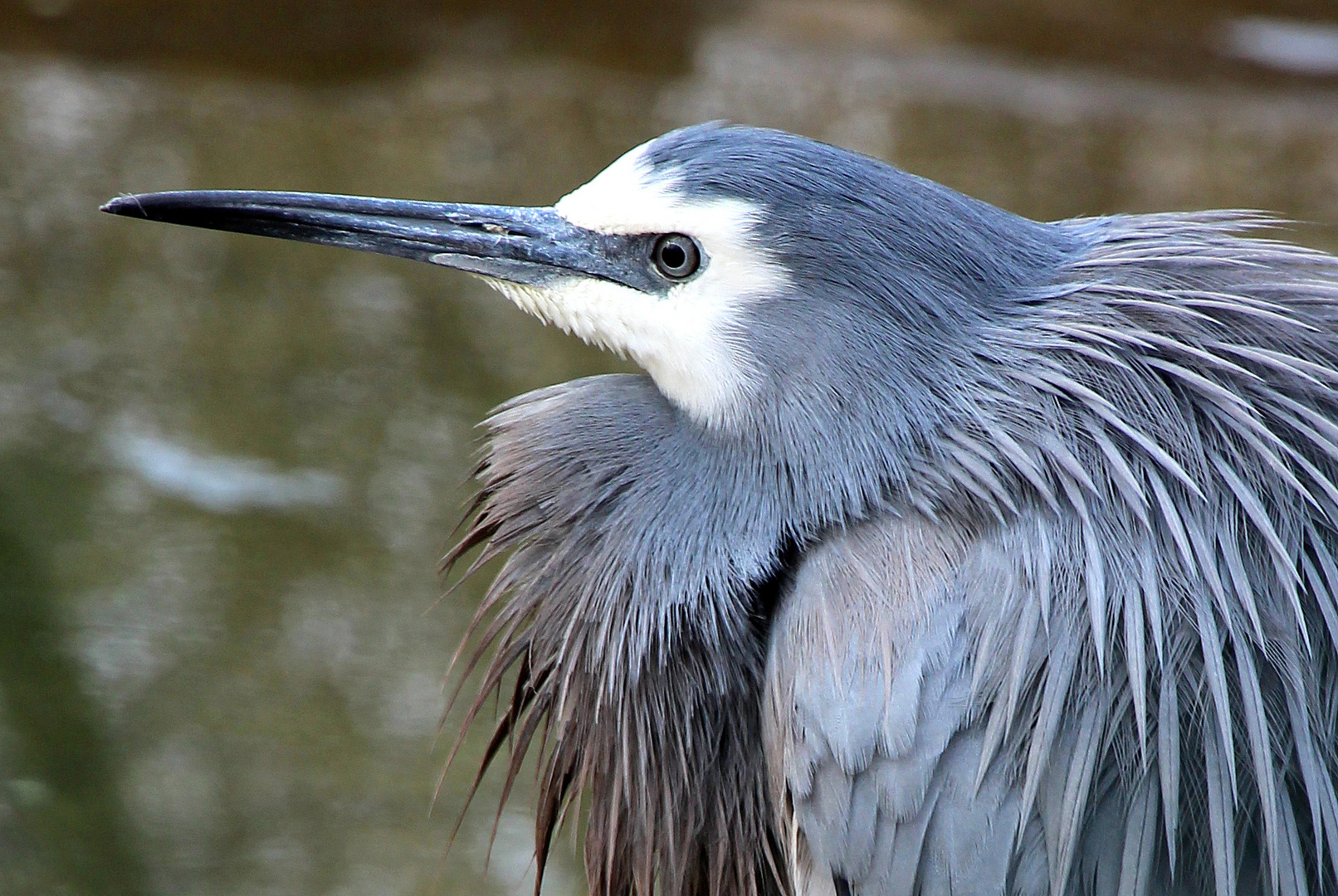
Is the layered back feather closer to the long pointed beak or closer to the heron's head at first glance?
the heron's head

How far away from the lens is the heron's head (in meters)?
1.70

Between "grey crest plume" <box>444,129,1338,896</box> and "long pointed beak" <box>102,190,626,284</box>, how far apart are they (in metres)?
0.21

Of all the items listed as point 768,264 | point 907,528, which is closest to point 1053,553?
point 907,528

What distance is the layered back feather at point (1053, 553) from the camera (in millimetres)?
1591

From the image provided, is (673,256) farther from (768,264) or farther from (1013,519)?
(1013,519)

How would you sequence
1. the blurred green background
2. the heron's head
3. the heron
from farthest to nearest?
1. the blurred green background
2. the heron's head
3. the heron

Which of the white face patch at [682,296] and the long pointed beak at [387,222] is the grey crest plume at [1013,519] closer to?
the white face patch at [682,296]

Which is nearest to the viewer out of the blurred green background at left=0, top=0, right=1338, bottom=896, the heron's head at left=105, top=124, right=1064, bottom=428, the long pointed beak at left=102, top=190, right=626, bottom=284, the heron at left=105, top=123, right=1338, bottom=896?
the heron at left=105, top=123, right=1338, bottom=896

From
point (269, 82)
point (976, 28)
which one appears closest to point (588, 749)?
point (269, 82)

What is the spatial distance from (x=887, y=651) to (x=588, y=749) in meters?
0.45

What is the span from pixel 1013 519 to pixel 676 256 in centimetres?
50

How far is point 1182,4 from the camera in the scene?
603 centimetres

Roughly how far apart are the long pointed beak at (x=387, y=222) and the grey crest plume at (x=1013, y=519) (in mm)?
211

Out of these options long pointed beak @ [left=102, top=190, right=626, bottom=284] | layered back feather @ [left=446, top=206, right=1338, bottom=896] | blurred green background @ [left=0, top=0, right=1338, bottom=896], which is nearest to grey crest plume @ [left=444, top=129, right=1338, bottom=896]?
layered back feather @ [left=446, top=206, right=1338, bottom=896]
